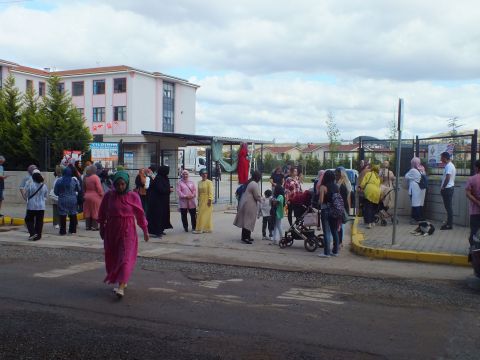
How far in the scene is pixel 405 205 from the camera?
17094 millimetres

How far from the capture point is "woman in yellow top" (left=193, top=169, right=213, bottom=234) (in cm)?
1390

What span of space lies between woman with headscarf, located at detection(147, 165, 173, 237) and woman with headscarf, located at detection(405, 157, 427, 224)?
260 inches

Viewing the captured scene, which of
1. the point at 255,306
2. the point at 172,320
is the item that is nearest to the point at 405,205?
the point at 255,306

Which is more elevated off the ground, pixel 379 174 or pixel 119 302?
pixel 379 174

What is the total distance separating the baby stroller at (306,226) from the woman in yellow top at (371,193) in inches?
119

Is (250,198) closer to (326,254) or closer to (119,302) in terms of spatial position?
(326,254)

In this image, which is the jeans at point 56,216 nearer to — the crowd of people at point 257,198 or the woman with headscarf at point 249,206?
the crowd of people at point 257,198

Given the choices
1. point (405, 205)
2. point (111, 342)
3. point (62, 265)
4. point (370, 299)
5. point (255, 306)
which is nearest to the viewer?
point (111, 342)

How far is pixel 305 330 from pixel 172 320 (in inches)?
61.6

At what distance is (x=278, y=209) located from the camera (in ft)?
41.1

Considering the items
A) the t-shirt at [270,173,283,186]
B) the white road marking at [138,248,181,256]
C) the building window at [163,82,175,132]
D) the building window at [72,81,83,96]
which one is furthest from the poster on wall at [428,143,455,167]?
the building window at [72,81,83,96]

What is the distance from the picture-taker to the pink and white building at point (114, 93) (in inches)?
2790

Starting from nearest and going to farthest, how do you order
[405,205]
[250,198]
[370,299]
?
[370,299] < [250,198] < [405,205]

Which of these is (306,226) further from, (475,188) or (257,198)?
(475,188)
